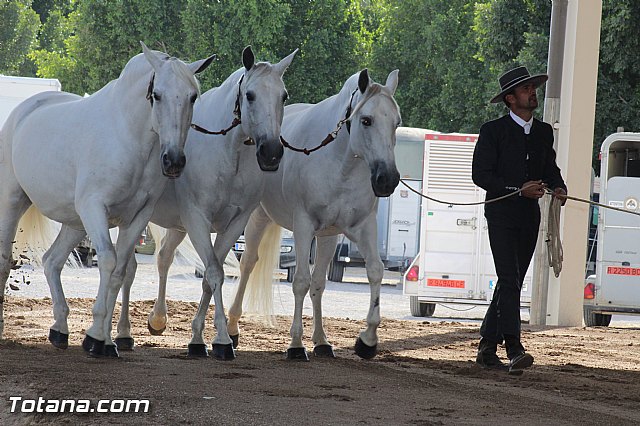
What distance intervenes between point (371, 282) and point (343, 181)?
2.80ft

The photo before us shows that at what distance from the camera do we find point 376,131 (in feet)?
30.3

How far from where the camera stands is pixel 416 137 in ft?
96.1

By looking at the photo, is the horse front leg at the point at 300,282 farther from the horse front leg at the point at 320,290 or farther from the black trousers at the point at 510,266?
the black trousers at the point at 510,266

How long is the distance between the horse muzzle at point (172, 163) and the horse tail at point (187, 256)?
10.8ft

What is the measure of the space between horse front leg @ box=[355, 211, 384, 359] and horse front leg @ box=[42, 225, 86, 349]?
236 cm

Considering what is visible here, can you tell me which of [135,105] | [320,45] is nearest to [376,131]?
[135,105]

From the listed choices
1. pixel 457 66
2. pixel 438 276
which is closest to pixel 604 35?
pixel 438 276

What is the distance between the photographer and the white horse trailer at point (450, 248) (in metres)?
19.2

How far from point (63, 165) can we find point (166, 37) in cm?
2947

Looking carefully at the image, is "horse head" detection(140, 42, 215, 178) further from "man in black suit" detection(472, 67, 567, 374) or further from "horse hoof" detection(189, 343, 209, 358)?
"man in black suit" detection(472, 67, 567, 374)

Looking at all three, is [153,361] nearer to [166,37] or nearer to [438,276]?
[438,276]

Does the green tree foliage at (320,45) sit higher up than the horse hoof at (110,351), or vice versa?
the green tree foliage at (320,45)

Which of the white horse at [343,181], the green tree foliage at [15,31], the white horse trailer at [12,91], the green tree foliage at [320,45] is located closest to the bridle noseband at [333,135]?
the white horse at [343,181]

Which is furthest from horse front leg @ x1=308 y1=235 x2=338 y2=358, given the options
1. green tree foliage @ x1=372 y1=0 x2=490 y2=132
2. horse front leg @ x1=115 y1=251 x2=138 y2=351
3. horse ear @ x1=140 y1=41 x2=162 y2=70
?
green tree foliage @ x1=372 y1=0 x2=490 y2=132
